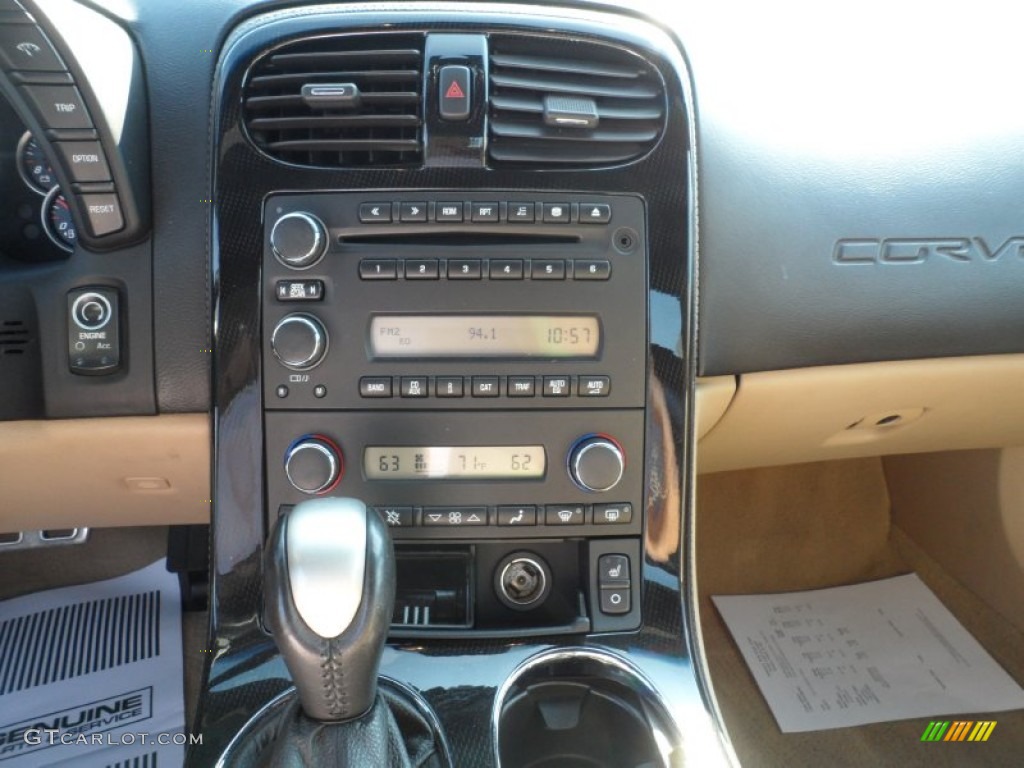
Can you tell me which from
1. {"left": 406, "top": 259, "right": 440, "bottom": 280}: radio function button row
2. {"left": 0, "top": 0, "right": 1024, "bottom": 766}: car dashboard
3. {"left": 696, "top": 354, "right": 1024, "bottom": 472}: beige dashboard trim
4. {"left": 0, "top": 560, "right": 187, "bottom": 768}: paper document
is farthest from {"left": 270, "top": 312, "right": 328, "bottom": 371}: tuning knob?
{"left": 0, "top": 560, "right": 187, "bottom": 768}: paper document

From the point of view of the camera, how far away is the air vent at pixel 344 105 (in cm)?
95

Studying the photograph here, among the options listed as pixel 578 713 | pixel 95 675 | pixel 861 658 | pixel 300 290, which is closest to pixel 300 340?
pixel 300 290

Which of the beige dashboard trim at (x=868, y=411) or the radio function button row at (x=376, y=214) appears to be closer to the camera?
the radio function button row at (x=376, y=214)

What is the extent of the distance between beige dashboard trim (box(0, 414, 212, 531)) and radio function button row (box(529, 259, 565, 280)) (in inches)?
16.4

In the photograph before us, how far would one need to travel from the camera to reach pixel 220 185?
96 cm

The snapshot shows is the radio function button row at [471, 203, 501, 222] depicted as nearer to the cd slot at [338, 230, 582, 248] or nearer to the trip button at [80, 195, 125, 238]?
the cd slot at [338, 230, 582, 248]

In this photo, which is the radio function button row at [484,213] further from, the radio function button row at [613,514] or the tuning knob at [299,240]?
the radio function button row at [613,514]

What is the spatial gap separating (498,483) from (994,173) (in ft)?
2.46

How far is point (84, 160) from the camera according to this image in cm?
96

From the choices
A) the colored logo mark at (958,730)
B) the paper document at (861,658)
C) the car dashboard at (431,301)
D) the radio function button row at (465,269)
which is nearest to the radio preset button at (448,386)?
the car dashboard at (431,301)

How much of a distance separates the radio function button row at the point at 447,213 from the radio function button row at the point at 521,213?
0.17 ft

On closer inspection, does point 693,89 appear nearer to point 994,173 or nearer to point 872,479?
point 994,173

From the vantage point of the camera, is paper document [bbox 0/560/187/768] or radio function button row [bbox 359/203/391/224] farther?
paper document [bbox 0/560/187/768]

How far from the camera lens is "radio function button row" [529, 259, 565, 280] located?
951 mm
